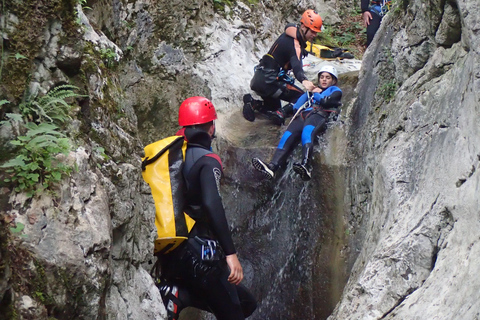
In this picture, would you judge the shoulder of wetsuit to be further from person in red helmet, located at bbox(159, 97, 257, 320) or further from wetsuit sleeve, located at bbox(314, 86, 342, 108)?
person in red helmet, located at bbox(159, 97, 257, 320)

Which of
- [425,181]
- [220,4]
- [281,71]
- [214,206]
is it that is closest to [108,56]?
[214,206]

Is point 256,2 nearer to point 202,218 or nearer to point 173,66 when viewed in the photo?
point 173,66

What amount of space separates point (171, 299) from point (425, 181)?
8.37 ft

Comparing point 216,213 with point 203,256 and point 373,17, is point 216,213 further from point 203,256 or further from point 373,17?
point 373,17

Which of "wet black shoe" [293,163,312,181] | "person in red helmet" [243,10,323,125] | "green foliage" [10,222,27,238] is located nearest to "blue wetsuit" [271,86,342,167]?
"wet black shoe" [293,163,312,181]

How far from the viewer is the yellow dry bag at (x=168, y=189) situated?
434cm

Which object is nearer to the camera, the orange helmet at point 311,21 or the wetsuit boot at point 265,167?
the wetsuit boot at point 265,167

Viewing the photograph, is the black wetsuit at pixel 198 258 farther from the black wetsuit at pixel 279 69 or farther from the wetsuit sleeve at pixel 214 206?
the black wetsuit at pixel 279 69

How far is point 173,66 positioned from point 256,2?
9.65 ft

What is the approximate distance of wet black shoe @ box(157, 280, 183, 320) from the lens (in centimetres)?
445

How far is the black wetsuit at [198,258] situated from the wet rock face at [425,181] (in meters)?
1.14

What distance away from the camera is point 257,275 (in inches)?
287

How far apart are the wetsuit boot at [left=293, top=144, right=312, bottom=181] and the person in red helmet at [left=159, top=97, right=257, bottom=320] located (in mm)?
2702

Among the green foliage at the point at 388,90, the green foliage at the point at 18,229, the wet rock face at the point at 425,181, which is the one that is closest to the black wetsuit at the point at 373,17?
the wet rock face at the point at 425,181
